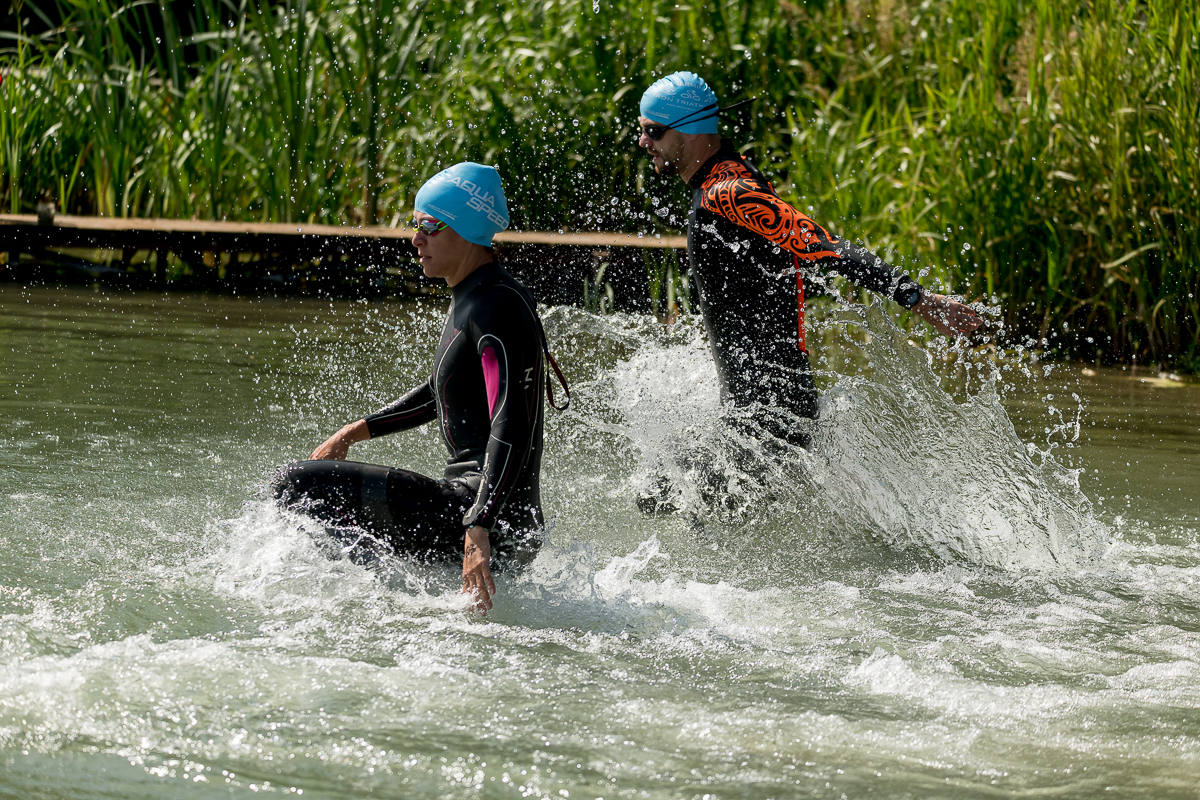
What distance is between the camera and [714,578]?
15.8 feet

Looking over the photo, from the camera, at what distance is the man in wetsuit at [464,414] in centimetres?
391

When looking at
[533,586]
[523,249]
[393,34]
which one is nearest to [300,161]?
[393,34]

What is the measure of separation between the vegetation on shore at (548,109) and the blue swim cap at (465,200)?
598 cm

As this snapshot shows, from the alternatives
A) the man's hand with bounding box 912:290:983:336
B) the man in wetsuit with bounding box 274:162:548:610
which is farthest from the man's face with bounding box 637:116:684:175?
the man in wetsuit with bounding box 274:162:548:610

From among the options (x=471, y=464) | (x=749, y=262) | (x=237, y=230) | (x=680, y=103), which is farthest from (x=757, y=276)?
(x=237, y=230)

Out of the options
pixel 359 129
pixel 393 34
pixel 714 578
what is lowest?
pixel 714 578

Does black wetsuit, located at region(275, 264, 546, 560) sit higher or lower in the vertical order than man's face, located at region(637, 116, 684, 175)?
lower

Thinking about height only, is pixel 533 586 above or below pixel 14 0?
below

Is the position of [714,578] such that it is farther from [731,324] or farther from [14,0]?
[14,0]

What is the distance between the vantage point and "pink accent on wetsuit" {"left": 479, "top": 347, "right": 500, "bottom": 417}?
12.7 feet

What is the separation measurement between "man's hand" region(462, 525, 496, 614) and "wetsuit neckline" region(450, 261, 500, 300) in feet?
2.38

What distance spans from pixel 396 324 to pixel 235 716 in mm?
7361

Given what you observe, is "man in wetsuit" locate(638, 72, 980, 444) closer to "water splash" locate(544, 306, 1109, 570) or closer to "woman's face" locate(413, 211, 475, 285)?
"water splash" locate(544, 306, 1109, 570)

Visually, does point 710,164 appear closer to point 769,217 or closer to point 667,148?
point 667,148
